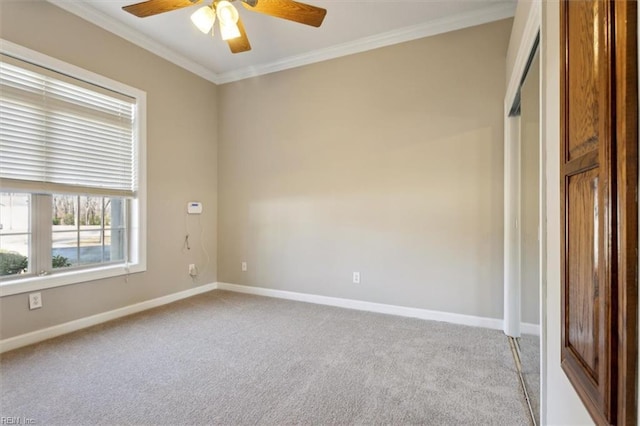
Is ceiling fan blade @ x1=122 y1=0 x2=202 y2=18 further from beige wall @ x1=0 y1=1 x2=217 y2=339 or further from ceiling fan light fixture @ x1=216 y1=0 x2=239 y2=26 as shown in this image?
beige wall @ x1=0 y1=1 x2=217 y2=339

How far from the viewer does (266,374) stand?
6.66 feet

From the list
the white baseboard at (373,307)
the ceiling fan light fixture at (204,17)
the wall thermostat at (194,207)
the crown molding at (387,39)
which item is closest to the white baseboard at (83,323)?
the white baseboard at (373,307)

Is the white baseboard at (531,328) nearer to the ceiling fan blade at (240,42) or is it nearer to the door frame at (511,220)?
the door frame at (511,220)

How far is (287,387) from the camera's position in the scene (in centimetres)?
189

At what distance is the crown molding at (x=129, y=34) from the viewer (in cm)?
268

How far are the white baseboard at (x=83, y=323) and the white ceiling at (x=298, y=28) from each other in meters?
2.72

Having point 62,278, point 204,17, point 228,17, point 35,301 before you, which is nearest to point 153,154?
point 62,278

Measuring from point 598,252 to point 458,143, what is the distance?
2.45 metres

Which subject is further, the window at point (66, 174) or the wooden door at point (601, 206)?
the window at point (66, 174)

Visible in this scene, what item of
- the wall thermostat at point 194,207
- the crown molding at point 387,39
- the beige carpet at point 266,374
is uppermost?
the crown molding at point 387,39

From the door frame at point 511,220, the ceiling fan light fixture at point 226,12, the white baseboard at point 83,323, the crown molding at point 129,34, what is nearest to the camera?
the ceiling fan light fixture at point 226,12

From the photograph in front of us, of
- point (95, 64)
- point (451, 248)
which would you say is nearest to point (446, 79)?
point (451, 248)

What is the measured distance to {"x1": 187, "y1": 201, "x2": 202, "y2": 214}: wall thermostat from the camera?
3.83 metres

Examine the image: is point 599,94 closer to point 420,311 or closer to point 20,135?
point 420,311
